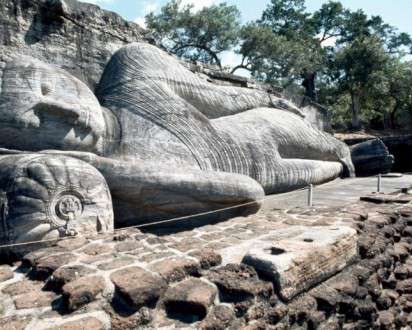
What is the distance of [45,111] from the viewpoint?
2992 mm

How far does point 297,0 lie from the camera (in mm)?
22312

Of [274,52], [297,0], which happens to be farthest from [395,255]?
[297,0]

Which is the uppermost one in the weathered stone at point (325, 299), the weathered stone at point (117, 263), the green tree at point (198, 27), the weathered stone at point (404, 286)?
the green tree at point (198, 27)

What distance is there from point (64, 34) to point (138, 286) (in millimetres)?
3298

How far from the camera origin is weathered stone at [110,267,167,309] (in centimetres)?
160

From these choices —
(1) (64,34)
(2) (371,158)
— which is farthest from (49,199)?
(2) (371,158)

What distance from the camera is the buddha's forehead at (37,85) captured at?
2922 millimetres

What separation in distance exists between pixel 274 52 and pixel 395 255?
626 inches

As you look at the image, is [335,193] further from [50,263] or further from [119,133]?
[50,263]

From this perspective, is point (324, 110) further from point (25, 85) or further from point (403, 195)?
point (25, 85)

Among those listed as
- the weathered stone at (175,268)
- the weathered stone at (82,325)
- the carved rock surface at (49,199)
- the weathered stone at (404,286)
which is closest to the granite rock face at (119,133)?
the carved rock surface at (49,199)

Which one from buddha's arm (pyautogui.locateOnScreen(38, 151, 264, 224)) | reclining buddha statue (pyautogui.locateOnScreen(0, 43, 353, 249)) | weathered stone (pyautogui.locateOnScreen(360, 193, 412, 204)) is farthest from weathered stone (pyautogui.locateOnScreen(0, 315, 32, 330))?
weathered stone (pyautogui.locateOnScreen(360, 193, 412, 204))

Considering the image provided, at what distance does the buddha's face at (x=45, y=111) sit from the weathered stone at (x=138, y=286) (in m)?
1.68

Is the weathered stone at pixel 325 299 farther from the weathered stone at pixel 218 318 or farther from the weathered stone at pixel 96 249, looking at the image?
the weathered stone at pixel 96 249
